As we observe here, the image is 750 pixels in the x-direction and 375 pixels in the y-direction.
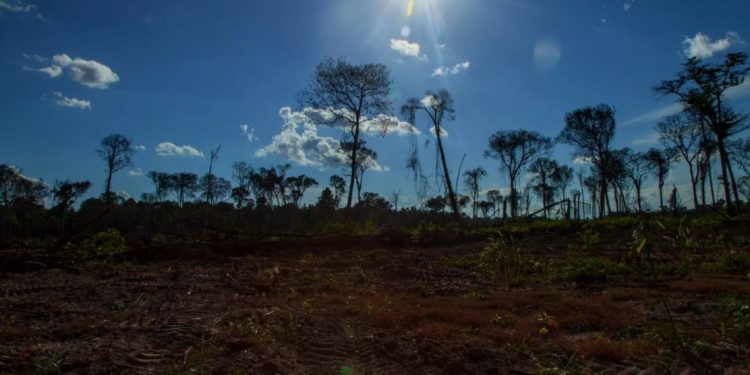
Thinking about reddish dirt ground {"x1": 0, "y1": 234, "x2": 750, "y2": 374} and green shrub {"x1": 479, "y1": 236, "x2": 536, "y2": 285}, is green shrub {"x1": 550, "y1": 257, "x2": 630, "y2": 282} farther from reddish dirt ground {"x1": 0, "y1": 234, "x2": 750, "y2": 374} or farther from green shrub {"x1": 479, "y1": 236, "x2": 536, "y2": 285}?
green shrub {"x1": 479, "y1": 236, "x2": 536, "y2": 285}

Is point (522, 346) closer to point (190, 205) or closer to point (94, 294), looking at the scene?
point (94, 294)

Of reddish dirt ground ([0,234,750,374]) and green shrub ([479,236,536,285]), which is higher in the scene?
green shrub ([479,236,536,285])

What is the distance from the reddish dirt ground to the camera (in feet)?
11.7

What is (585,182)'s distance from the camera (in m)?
52.9

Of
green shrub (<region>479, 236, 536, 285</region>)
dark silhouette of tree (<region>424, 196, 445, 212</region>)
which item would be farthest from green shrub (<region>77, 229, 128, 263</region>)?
dark silhouette of tree (<region>424, 196, 445, 212</region>)

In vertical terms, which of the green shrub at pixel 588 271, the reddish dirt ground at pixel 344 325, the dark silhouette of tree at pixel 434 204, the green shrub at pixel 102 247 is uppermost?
the dark silhouette of tree at pixel 434 204

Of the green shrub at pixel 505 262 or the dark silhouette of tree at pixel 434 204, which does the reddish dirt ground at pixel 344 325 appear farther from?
the dark silhouette of tree at pixel 434 204

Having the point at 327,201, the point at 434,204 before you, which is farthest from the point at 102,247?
the point at 327,201

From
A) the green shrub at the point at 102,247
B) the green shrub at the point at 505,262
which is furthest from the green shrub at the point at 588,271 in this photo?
the green shrub at the point at 102,247

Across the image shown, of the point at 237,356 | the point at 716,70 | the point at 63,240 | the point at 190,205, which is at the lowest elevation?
the point at 237,356

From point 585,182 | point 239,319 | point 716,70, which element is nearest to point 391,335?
point 239,319

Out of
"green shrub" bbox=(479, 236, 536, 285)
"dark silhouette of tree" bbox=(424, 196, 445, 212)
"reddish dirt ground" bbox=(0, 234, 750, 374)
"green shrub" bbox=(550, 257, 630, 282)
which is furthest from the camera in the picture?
"dark silhouette of tree" bbox=(424, 196, 445, 212)

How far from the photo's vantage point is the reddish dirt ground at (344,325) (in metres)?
3.55

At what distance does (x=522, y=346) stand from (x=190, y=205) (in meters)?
56.5
